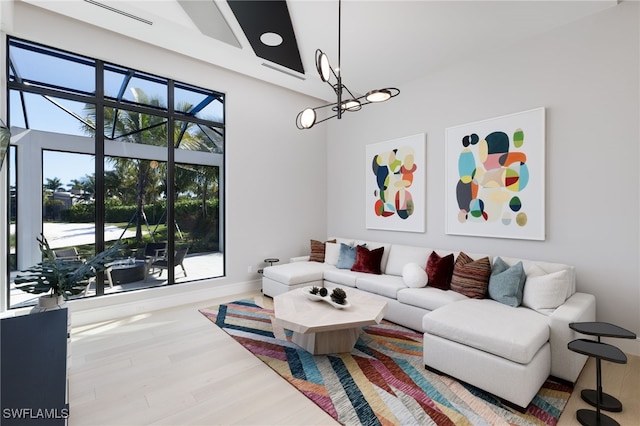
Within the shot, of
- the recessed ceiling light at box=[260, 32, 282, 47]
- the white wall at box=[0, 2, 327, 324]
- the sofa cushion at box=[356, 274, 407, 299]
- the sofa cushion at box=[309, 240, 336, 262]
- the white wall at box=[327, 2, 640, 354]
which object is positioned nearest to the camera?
the white wall at box=[327, 2, 640, 354]

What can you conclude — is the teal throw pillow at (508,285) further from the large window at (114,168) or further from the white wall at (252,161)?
the large window at (114,168)

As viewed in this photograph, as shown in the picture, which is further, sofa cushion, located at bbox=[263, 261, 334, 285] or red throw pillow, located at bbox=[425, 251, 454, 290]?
sofa cushion, located at bbox=[263, 261, 334, 285]

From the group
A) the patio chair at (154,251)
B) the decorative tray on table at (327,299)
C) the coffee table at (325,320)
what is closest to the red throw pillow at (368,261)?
the coffee table at (325,320)

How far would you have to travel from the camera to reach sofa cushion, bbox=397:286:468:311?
127 inches

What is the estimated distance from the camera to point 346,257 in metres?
4.70

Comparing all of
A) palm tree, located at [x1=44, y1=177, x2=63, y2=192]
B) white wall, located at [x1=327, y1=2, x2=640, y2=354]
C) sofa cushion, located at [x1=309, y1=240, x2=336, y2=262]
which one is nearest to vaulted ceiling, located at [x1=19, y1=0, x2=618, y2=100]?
white wall, located at [x1=327, y1=2, x2=640, y2=354]

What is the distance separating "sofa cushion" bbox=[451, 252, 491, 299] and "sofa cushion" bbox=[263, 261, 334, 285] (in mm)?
1891

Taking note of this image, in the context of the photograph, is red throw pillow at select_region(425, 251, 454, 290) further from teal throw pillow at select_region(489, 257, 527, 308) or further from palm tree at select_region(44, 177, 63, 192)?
palm tree at select_region(44, 177, 63, 192)

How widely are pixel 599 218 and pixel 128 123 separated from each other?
5.55 m

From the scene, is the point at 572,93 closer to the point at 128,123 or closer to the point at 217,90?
the point at 217,90

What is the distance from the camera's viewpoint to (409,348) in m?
3.04

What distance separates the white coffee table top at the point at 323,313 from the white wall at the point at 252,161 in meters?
1.99

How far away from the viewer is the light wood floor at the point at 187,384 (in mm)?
2082
